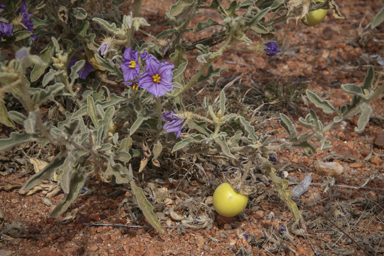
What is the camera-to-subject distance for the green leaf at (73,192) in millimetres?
1893

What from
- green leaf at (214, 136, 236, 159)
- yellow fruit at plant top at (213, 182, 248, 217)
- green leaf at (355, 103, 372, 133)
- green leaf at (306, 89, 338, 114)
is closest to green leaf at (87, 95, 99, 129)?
green leaf at (214, 136, 236, 159)

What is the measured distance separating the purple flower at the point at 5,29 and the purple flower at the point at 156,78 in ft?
3.39

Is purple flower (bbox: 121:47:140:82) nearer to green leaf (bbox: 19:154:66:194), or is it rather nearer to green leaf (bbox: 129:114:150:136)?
green leaf (bbox: 129:114:150:136)

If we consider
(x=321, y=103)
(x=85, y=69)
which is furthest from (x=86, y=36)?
(x=321, y=103)

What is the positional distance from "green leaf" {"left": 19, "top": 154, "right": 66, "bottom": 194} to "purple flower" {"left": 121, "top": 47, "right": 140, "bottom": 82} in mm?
567

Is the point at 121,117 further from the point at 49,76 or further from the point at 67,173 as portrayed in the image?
the point at 67,173

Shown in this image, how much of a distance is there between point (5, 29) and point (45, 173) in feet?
3.83

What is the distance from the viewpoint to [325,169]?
279 centimetres

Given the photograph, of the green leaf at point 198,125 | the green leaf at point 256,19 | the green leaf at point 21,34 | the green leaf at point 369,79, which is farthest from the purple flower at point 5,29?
the green leaf at point 369,79

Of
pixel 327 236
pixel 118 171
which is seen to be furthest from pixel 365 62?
pixel 118 171

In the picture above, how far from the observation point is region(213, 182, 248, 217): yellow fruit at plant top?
218cm

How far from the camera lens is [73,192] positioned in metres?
1.95

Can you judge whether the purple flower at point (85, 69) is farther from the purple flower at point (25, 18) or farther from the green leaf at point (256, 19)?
the green leaf at point (256, 19)

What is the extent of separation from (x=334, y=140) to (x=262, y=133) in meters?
0.61
